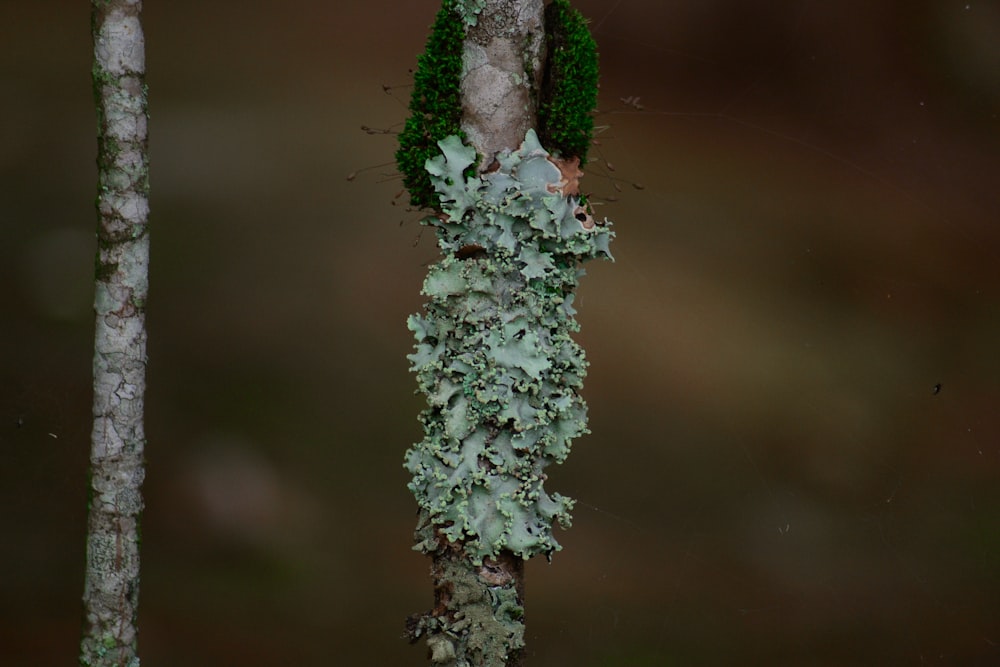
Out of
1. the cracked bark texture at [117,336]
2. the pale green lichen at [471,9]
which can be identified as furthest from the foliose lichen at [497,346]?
the cracked bark texture at [117,336]

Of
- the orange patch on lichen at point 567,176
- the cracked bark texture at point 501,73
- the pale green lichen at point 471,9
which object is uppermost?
the pale green lichen at point 471,9

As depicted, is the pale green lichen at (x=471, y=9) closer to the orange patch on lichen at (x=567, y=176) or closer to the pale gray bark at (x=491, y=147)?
the pale gray bark at (x=491, y=147)

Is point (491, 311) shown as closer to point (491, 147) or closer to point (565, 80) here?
point (491, 147)

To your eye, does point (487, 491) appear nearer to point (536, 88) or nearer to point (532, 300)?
point (532, 300)

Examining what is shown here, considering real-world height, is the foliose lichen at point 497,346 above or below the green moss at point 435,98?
below

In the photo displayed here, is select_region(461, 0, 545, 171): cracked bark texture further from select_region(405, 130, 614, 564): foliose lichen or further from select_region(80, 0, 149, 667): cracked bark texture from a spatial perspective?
select_region(80, 0, 149, 667): cracked bark texture

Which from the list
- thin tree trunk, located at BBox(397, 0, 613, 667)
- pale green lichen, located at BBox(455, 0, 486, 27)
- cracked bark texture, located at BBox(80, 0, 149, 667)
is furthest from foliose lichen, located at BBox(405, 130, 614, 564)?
cracked bark texture, located at BBox(80, 0, 149, 667)

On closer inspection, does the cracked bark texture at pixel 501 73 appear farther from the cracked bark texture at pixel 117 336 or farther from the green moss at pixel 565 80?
the cracked bark texture at pixel 117 336

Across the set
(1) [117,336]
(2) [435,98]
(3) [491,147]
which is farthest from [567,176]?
(1) [117,336]
